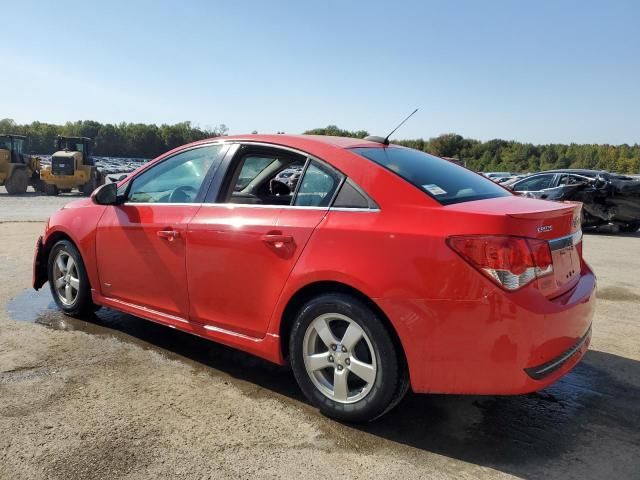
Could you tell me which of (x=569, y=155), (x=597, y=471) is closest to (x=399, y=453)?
(x=597, y=471)

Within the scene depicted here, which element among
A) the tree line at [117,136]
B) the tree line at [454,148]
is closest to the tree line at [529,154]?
the tree line at [454,148]

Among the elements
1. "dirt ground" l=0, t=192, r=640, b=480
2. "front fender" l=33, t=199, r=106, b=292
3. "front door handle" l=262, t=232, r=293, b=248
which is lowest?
"dirt ground" l=0, t=192, r=640, b=480

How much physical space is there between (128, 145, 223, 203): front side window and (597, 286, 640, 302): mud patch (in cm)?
469

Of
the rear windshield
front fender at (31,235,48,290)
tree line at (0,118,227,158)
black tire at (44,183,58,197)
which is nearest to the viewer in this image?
the rear windshield

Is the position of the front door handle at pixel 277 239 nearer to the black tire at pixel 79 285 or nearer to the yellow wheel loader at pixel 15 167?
the black tire at pixel 79 285

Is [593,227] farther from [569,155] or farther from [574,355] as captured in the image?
[569,155]

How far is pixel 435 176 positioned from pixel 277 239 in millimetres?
1045

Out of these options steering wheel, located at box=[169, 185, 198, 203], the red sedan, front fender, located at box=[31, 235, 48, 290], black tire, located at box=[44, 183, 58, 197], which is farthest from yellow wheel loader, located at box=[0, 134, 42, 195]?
steering wheel, located at box=[169, 185, 198, 203]

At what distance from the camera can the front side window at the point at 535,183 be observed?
13680mm

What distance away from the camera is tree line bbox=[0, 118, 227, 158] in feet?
385

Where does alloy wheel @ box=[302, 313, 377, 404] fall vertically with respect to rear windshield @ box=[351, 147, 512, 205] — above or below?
below

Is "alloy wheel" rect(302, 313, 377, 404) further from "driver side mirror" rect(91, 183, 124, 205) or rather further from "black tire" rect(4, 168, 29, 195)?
"black tire" rect(4, 168, 29, 195)

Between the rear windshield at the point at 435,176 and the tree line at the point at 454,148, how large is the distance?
201 feet

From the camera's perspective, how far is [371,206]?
2.94 metres
